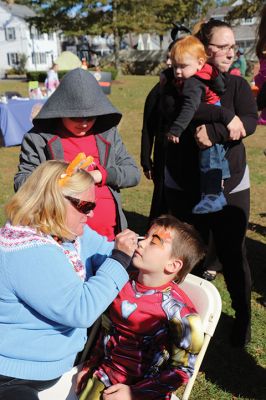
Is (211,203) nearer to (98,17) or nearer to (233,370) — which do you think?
(233,370)

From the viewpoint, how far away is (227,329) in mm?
3570

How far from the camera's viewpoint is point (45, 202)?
1951mm

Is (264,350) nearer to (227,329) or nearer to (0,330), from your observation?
(227,329)

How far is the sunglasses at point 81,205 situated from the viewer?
1990 millimetres

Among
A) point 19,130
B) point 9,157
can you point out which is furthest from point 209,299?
point 19,130

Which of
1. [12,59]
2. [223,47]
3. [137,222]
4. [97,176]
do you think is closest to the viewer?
[97,176]

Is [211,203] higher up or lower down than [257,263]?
higher up

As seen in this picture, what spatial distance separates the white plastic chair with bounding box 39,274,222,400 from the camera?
2115 mm

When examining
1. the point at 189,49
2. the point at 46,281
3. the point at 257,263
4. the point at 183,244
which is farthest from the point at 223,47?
the point at 257,263

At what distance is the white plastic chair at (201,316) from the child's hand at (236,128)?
102 cm

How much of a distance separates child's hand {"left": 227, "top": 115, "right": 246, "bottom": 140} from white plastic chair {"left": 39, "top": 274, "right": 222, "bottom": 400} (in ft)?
3.36

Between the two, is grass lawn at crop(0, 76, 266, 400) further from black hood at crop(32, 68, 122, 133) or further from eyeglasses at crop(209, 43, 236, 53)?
eyeglasses at crop(209, 43, 236, 53)

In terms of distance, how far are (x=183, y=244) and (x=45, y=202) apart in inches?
27.6

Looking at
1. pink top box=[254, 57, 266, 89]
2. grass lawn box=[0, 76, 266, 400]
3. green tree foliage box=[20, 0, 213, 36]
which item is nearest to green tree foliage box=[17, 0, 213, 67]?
green tree foliage box=[20, 0, 213, 36]
